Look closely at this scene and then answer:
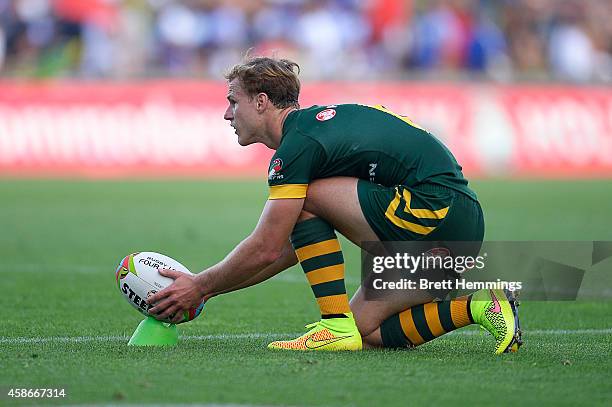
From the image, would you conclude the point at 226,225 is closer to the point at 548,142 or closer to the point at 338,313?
the point at 338,313

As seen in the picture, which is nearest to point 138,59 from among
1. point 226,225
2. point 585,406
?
point 226,225

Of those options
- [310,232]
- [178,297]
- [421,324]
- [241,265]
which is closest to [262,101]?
[310,232]

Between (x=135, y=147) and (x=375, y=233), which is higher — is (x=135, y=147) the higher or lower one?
the lower one

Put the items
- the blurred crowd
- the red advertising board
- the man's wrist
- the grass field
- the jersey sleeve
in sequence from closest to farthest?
the grass field, the jersey sleeve, the man's wrist, the red advertising board, the blurred crowd

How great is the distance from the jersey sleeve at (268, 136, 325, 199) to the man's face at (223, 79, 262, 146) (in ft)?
1.16

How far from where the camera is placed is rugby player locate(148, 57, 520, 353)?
5.36m

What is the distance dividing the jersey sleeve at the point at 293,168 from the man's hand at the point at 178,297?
0.59 meters

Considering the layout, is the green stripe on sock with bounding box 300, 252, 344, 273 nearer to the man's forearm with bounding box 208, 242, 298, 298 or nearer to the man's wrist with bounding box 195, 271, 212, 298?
the man's forearm with bounding box 208, 242, 298, 298

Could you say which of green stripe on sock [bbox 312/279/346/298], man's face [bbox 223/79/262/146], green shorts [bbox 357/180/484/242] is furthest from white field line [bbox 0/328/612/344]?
man's face [bbox 223/79/262/146]

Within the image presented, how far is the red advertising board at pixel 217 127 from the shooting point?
64.0ft

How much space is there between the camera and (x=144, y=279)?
565 cm

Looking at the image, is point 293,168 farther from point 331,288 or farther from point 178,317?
point 178,317

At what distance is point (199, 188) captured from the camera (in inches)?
725

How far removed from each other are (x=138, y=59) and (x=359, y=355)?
56.3 ft
